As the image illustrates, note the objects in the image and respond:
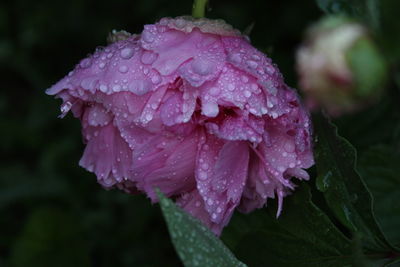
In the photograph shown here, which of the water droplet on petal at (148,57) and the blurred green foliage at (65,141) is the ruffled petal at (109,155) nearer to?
the water droplet on petal at (148,57)

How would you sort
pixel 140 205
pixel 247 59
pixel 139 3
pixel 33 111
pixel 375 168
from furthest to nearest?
pixel 33 111 → pixel 139 3 → pixel 140 205 → pixel 375 168 → pixel 247 59

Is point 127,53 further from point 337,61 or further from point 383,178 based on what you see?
point 337,61

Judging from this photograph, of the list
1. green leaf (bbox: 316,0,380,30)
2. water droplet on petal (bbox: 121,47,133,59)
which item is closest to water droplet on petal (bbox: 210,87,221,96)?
water droplet on petal (bbox: 121,47,133,59)

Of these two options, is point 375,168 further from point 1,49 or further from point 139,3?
point 1,49

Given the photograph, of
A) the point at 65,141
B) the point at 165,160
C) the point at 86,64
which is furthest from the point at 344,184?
the point at 65,141

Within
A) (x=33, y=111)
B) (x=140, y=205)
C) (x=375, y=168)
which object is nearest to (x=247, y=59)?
(x=375, y=168)

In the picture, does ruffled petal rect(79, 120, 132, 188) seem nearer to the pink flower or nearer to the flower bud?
the pink flower
